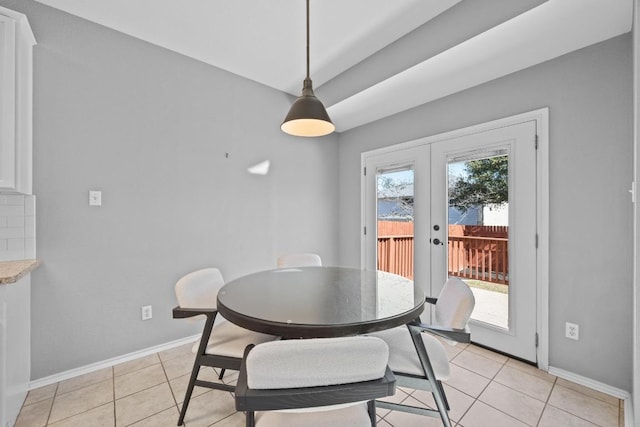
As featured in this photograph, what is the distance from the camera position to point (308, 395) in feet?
2.59

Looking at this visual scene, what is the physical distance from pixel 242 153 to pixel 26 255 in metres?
1.86

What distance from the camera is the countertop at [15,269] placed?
1385mm

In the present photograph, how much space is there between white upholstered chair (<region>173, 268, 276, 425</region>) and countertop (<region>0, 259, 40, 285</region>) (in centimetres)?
76

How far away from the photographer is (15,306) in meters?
1.62

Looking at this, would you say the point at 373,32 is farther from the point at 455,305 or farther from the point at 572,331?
the point at 572,331

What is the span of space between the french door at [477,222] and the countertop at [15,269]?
3097 mm

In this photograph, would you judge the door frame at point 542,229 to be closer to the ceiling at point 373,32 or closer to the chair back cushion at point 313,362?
the ceiling at point 373,32

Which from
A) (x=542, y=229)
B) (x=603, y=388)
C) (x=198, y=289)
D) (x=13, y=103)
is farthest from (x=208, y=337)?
(x=603, y=388)

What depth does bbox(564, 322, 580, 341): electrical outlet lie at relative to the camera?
6.50 ft

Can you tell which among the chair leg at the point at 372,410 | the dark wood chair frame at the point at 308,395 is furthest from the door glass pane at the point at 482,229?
the dark wood chair frame at the point at 308,395

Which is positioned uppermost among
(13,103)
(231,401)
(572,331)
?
(13,103)

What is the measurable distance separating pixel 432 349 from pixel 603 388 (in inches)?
57.2

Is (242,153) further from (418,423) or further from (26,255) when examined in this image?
(418,423)

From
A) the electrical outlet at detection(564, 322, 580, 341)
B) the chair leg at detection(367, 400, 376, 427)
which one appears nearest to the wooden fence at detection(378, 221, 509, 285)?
the electrical outlet at detection(564, 322, 580, 341)
